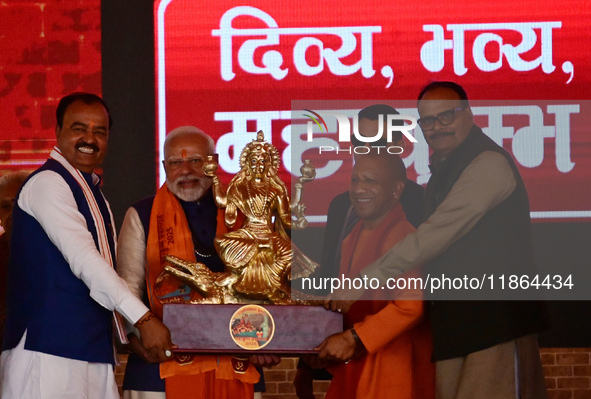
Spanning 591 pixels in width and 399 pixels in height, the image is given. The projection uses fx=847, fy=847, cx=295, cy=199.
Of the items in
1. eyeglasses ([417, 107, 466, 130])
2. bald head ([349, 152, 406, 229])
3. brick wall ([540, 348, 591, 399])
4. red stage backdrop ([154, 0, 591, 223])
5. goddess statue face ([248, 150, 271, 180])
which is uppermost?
red stage backdrop ([154, 0, 591, 223])

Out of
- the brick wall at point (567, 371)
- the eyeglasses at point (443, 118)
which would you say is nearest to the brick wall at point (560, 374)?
the brick wall at point (567, 371)

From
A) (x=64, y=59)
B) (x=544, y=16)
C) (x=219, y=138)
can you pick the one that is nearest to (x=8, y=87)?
(x=64, y=59)

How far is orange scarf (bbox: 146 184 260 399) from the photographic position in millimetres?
3123

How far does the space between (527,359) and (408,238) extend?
595mm

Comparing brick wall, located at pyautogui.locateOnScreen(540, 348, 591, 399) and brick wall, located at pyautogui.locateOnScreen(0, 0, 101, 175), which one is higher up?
brick wall, located at pyautogui.locateOnScreen(0, 0, 101, 175)

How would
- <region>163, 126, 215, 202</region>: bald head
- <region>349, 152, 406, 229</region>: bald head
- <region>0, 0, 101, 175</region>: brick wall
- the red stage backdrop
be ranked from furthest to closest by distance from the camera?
<region>0, 0, 101, 175</region>: brick wall
the red stage backdrop
<region>163, 126, 215, 202</region>: bald head
<region>349, 152, 406, 229</region>: bald head

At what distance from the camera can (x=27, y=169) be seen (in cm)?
493

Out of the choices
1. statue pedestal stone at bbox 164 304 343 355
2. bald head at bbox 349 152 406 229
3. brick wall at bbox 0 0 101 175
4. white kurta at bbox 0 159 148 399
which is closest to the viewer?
white kurta at bbox 0 159 148 399

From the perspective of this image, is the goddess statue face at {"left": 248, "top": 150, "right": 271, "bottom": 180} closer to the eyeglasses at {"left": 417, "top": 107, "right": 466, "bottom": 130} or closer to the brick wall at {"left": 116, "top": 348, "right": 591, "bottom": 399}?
the eyeglasses at {"left": 417, "top": 107, "right": 466, "bottom": 130}

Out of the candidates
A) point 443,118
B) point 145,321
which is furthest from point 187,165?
point 443,118

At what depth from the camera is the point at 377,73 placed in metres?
4.66

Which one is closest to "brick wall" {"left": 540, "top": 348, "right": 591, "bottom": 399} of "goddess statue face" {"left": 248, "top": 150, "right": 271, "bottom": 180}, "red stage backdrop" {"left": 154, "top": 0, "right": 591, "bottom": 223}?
"red stage backdrop" {"left": 154, "top": 0, "right": 591, "bottom": 223}

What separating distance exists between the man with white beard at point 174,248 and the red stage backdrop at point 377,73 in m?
1.35

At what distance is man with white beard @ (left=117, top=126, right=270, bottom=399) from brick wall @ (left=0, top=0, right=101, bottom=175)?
1.88 m
